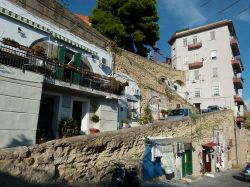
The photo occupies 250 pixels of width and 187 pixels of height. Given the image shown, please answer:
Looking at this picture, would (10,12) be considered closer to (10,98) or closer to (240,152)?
(10,98)

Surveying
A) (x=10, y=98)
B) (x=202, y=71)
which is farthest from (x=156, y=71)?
(x=10, y=98)

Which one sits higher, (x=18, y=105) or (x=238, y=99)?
(x=238, y=99)

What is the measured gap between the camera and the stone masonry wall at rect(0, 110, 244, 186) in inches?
307

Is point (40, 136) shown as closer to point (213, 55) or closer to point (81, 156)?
point (81, 156)

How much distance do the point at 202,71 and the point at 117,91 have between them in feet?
83.0

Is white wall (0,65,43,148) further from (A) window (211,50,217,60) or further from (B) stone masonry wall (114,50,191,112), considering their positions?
(A) window (211,50,217,60)

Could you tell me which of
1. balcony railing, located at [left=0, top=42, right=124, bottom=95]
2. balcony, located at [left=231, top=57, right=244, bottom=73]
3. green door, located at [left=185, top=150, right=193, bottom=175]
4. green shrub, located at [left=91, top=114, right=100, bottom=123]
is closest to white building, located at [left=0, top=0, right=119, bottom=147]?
balcony railing, located at [left=0, top=42, right=124, bottom=95]

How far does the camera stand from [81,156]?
10.1 m

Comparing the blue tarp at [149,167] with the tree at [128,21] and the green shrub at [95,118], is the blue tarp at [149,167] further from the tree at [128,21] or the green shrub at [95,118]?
the tree at [128,21]

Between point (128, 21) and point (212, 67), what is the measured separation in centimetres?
1591

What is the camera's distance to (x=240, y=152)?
32.0m

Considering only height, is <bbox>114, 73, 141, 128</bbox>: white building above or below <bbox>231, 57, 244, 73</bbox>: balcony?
below

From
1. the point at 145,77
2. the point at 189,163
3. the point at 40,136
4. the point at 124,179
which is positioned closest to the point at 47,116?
the point at 40,136

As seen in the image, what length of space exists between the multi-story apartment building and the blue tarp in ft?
80.3
